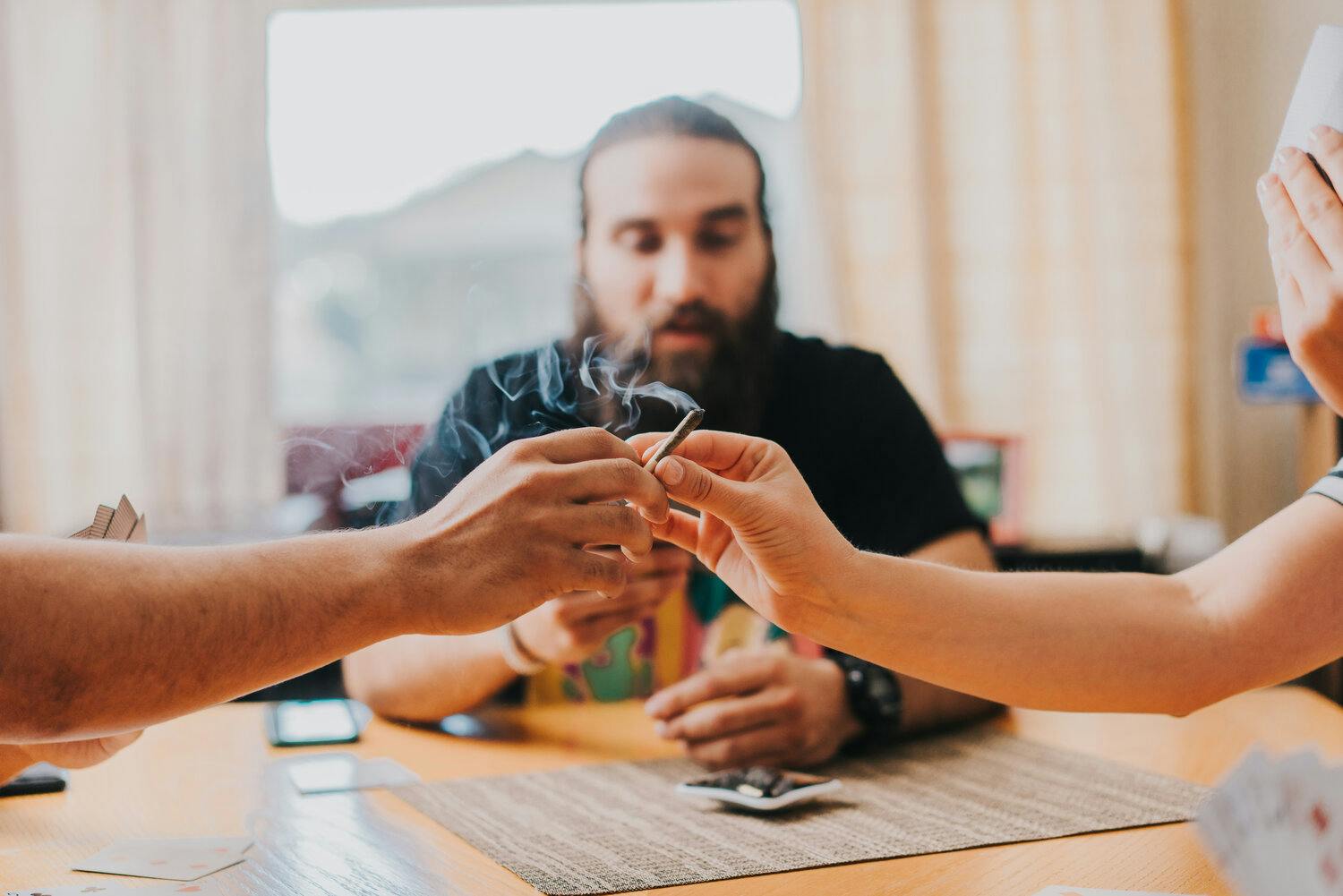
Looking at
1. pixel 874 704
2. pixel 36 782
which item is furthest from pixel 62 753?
pixel 874 704

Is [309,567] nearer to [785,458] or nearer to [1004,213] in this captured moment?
[785,458]

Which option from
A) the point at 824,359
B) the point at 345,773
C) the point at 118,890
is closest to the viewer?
the point at 118,890

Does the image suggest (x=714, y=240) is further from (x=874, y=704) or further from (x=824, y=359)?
(x=874, y=704)

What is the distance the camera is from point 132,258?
3357 mm

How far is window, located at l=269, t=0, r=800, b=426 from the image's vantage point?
348 cm

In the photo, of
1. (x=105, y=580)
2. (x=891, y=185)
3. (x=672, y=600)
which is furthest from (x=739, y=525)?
(x=891, y=185)

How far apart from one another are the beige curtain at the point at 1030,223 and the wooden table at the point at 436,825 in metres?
1.96

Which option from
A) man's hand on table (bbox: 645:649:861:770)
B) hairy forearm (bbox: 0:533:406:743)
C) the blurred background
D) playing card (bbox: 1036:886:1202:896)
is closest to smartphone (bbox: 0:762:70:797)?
hairy forearm (bbox: 0:533:406:743)

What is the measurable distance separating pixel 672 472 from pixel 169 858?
0.54 metres

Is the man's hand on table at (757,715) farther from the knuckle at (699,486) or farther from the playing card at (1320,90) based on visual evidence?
the playing card at (1320,90)

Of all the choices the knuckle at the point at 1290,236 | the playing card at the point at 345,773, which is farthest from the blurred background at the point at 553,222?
the knuckle at the point at 1290,236

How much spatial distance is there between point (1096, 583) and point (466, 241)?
9.15ft

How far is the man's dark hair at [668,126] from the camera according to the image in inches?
71.6

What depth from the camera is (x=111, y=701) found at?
2.78 ft
